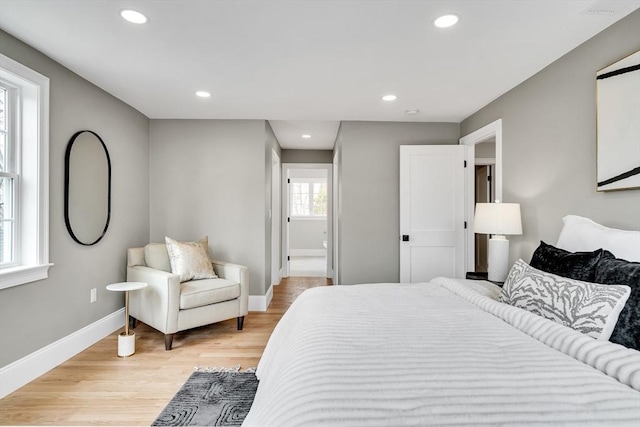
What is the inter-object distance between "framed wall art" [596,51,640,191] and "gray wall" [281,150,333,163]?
4.47 meters

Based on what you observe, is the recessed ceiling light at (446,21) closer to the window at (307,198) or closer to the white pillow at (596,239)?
the white pillow at (596,239)

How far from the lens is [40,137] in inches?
96.5

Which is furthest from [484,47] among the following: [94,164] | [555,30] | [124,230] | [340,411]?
[124,230]

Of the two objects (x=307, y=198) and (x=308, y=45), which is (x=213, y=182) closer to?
(x=308, y=45)

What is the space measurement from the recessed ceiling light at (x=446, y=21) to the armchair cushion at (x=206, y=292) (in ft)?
9.27

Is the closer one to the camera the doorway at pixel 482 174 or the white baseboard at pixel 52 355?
the white baseboard at pixel 52 355

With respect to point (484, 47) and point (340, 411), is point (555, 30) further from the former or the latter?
point (340, 411)

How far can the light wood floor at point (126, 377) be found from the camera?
1998 millimetres

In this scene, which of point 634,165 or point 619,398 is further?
point 634,165

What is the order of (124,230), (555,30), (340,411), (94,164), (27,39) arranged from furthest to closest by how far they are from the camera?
(124,230) → (94,164) → (27,39) → (555,30) → (340,411)

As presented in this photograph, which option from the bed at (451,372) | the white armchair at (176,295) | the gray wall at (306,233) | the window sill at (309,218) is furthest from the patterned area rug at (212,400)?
the window sill at (309,218)

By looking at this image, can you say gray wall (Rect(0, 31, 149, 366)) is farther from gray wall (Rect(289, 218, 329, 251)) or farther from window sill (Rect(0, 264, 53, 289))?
gray wall (Rect(289, 218, 329, 251))

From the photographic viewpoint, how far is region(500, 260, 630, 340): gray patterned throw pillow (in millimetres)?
1352

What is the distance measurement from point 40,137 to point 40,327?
140 cm
